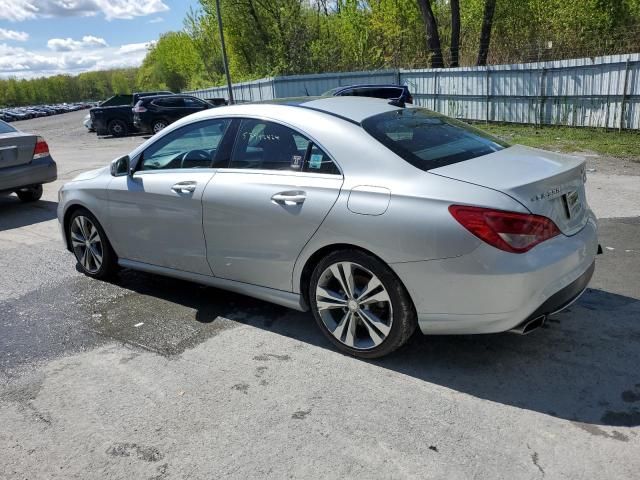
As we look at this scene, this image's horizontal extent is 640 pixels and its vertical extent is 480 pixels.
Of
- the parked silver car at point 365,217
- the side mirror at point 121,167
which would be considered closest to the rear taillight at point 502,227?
the parked silver car at point 365,217

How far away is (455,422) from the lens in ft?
9.39

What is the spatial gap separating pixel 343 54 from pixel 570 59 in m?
18.3

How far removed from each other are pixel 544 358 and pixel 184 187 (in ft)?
8.91

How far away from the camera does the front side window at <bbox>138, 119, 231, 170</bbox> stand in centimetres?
420

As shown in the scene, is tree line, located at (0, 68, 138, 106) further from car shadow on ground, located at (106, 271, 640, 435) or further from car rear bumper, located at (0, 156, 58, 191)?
car shadow on ground, located at (106, 271, 640, 435)

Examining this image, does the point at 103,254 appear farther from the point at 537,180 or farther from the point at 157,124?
the point at 157,124

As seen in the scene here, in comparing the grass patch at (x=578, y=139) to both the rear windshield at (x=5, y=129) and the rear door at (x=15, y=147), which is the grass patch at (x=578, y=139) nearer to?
the rear door at (x=15, y=147)

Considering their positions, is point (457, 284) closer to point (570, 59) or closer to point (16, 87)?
point (570, 59)

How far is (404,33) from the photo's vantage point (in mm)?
28000

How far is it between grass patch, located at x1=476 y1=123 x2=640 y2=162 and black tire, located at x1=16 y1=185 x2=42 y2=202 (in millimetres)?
10047

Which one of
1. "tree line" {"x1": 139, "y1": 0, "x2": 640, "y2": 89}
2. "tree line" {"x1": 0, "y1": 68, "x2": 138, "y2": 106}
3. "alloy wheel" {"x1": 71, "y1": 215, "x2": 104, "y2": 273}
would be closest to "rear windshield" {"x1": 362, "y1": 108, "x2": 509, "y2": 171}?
"alloy wheel" {"x1": 71, "y1": 215, "x2": 104, "y2": 273}

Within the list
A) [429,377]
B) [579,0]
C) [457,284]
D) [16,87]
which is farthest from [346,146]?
[16,87]

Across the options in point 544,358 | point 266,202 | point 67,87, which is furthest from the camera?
point 67,87

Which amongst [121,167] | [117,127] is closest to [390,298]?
[121,167]
